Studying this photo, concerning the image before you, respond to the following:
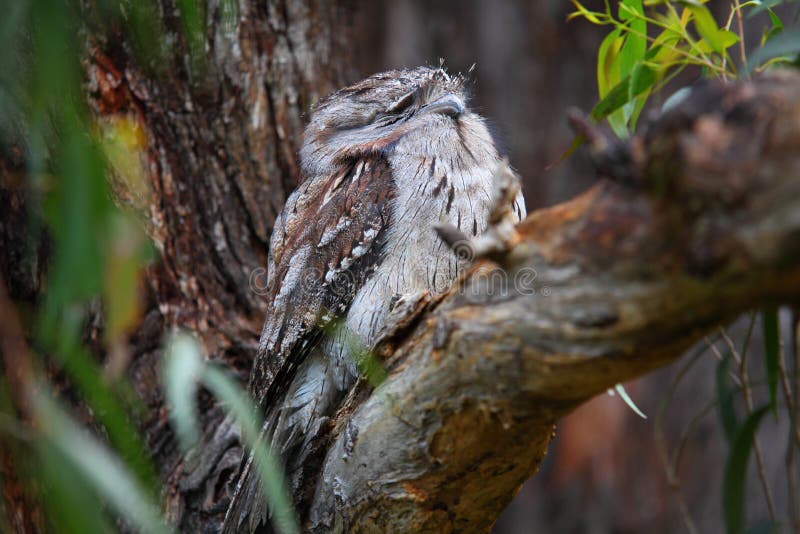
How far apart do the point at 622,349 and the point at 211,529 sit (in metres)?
1.59

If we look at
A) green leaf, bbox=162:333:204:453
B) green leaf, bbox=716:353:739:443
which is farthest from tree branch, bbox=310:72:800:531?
green leaf, bbox=716:353:739:443

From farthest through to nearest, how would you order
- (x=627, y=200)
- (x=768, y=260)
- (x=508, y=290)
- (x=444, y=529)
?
(x=444, y=529) → (x=508, y=290) → (x=627, y=200) → (x=768, y=260)

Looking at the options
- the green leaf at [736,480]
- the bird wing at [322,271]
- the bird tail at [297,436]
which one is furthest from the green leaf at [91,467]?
the green leaf at [736,480]

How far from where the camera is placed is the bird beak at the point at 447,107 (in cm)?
226

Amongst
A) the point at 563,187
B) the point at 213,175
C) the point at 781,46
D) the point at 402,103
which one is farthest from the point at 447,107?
the point at 563,187

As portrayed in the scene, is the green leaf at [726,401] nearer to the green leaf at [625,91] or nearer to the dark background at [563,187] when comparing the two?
the green leaf at [625,91]

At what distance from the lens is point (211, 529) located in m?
2.25

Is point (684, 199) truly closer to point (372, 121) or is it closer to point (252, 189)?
point (372, 121)

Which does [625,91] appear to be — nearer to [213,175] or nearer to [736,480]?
[736,480]

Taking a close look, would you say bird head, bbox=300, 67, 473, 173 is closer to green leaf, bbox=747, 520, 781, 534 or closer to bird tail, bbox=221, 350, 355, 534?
bird tail, bbox=221, 350, 355, 534

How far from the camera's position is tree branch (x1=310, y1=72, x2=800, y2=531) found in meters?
0.96

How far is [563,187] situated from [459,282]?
4034 millimetres

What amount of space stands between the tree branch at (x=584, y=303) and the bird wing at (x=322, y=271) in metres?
→ 0.45

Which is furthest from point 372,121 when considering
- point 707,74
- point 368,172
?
point 707,74
